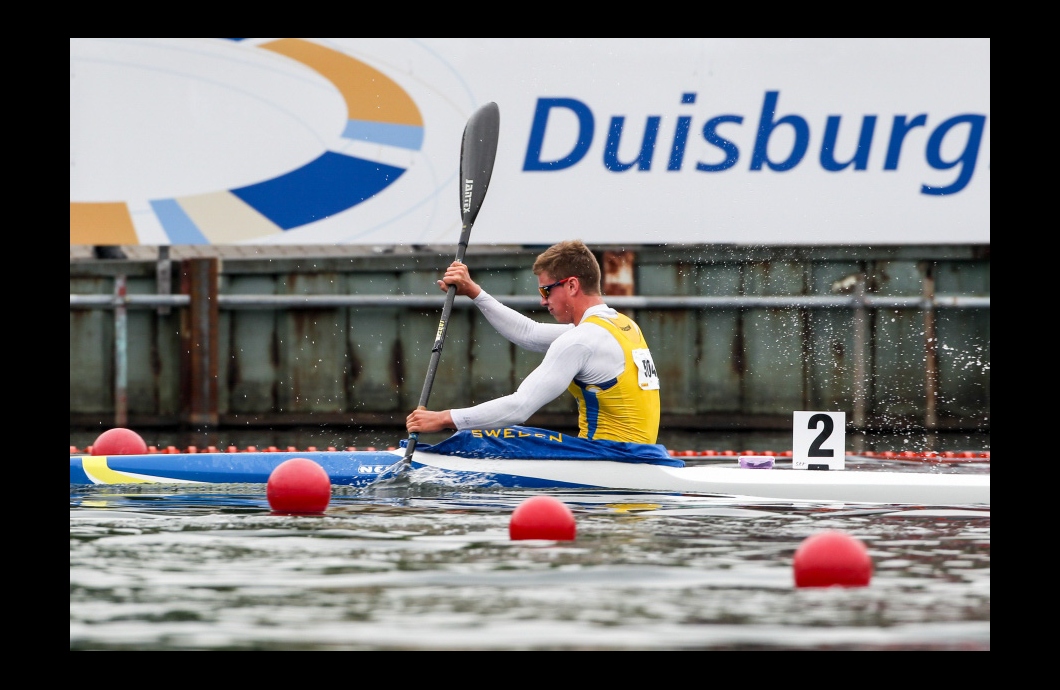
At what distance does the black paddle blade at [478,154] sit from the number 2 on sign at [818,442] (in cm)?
309

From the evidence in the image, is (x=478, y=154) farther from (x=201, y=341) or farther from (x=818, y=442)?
(x=201, y=341)

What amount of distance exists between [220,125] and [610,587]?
933 centimetres

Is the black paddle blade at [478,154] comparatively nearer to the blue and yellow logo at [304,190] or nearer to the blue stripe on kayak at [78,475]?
the blue and yellow logo at [304,190]

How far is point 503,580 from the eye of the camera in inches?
207

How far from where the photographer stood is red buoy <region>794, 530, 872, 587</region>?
510 centimetres

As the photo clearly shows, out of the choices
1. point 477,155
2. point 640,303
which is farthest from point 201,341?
point 477,155

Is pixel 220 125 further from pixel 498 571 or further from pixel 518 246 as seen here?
pixel 498 571

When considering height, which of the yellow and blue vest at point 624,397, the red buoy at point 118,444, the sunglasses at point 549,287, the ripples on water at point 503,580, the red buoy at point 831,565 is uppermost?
the sunglasses at point 549,287

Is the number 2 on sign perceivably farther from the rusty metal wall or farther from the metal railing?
the rusty metal wall

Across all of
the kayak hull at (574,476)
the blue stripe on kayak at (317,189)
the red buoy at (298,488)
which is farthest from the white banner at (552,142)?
the red buoy at (298,488)

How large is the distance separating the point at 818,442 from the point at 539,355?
19.1ft

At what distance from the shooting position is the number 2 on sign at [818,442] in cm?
838

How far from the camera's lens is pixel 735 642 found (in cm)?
426

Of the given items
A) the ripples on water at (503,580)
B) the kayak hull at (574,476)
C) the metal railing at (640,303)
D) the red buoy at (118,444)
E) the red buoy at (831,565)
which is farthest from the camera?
the metal railing at (640,303)
